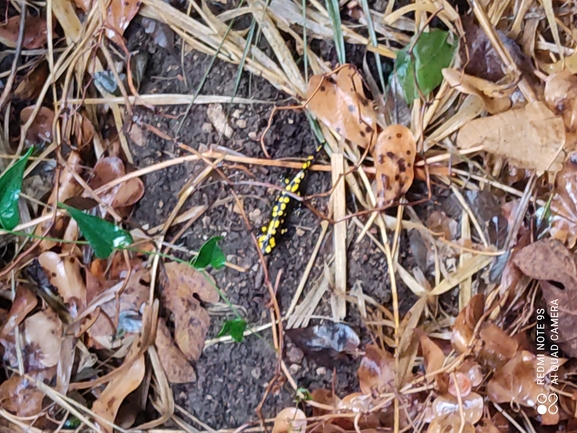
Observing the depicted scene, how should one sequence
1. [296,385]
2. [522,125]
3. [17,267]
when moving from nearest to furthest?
[522,125] → [296,385] → [17,267]

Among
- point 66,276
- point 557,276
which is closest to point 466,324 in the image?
point 557,276

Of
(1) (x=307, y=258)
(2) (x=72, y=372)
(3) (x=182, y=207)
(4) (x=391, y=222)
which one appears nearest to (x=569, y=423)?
(4) (x=391, y=222)

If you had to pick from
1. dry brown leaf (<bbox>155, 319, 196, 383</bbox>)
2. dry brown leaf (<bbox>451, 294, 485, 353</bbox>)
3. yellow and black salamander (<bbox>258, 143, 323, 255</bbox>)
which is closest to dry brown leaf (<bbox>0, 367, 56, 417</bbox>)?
dry brown leaf (<bbox>155, 319, 196, 383</bbox>)

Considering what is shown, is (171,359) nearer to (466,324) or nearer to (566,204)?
(466,324)

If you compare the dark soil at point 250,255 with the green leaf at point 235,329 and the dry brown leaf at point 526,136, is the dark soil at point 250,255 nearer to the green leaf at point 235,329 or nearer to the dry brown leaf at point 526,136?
the green leaf at point 235,329

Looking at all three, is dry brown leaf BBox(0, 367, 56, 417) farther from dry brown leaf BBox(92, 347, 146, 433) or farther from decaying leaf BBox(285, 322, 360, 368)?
decaying leaf BBox(285, 322, 360, 368)

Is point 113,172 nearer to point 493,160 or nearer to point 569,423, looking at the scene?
point 493,160
